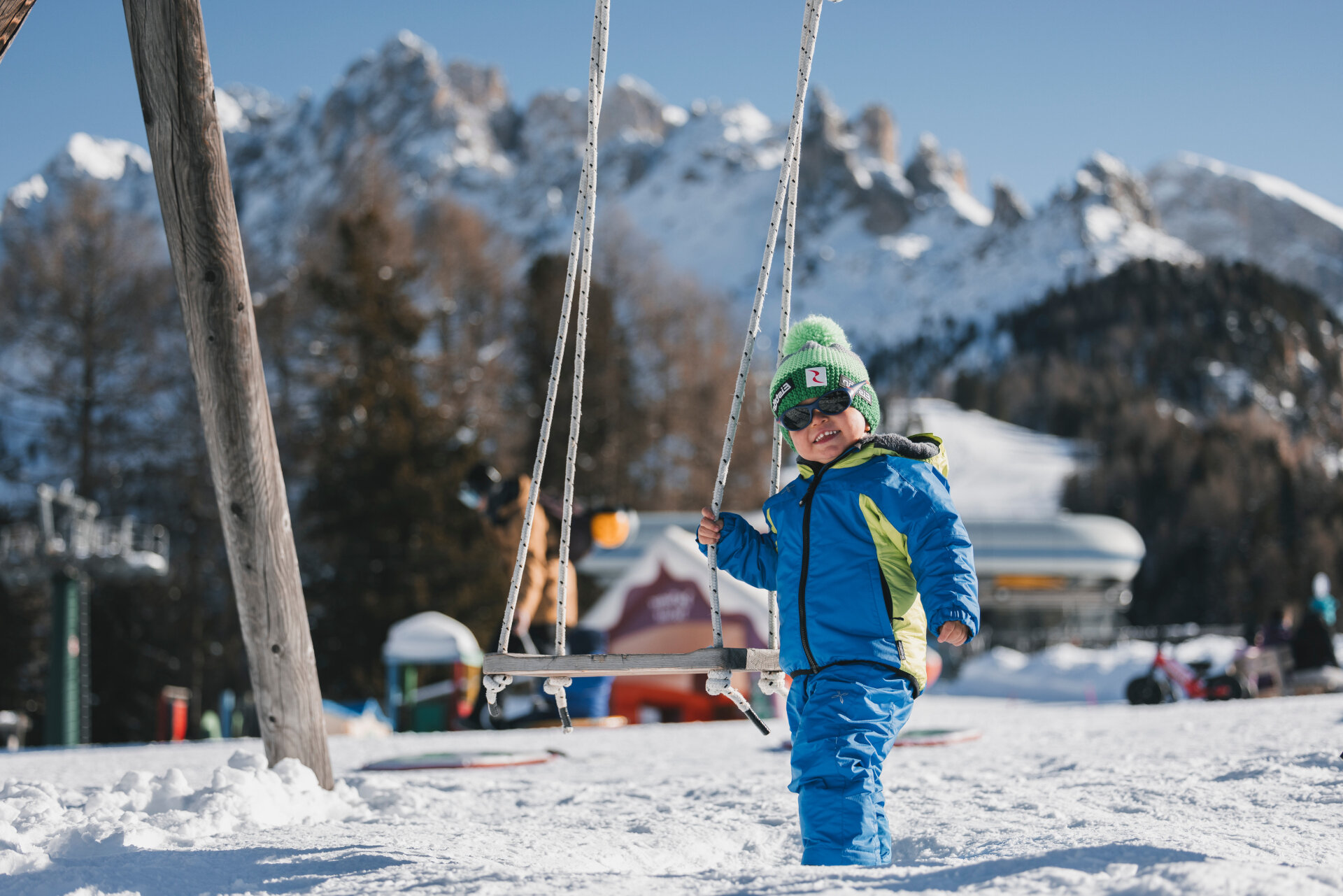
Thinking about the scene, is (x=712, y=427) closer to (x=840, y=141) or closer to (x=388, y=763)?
(x=388, y=763)

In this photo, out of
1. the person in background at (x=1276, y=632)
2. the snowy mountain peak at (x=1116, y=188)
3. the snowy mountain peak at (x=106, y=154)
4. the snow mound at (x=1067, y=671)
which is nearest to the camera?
the person in background at (x=1276, y=632)

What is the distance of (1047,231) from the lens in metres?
154

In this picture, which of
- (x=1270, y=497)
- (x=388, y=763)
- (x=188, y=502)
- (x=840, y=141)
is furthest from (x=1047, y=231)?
(x=388, y=763)

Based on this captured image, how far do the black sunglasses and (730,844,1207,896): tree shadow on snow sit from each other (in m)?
1.29

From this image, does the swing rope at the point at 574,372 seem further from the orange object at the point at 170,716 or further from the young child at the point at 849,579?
the orange object at the point at 170,716

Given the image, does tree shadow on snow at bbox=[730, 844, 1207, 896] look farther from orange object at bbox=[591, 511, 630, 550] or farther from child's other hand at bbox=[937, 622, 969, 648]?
orange object at bbox=[591, 511, 630, 550]

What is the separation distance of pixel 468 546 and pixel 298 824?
23.2 m

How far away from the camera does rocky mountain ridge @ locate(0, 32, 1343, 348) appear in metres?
148

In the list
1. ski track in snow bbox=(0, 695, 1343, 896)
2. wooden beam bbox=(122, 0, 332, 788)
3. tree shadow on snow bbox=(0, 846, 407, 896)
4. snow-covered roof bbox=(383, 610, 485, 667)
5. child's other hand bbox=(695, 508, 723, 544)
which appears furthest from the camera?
snow-covered roof bbox=(383, 610, 485, 667)

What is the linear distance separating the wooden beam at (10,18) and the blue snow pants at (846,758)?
3158mm

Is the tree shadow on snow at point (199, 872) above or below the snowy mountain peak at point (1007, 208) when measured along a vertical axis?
below

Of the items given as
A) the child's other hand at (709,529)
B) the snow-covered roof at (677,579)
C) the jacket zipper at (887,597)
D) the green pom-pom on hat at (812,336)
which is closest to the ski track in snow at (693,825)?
the jacket zipper at (887,597)

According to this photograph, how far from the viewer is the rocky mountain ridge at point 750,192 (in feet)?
484

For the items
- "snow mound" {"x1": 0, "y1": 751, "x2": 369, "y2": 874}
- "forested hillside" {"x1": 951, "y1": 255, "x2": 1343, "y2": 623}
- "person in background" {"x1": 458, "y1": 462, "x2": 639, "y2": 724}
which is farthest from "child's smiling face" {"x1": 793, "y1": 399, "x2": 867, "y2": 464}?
"forested hillside" {"x1": 951, "y1": 255, "x2": 1343, "y2": 623}
